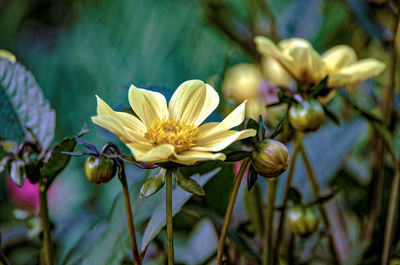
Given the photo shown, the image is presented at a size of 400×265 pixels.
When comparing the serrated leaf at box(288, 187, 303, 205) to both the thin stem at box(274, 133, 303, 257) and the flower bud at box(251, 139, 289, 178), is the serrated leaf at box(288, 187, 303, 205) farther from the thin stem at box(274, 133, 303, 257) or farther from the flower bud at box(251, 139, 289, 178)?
the flower bud at box(251, 139, 289, 178)

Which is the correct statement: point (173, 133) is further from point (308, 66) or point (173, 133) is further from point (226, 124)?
point (308, 66)

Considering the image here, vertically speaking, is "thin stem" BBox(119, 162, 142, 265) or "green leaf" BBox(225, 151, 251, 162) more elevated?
"green leaf" BBox(225, 151, 251, 162)

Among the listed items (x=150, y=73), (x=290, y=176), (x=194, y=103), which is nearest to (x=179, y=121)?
(x=194, y=103)

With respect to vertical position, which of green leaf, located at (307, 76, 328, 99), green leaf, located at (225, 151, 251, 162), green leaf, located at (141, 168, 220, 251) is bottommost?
green leaf, located at (141, 168, 220, 251)

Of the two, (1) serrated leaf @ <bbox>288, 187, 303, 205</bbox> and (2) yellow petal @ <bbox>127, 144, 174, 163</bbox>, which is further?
(1) serrated leaf @ <bbox>288, 187, 303, 205</bbox>

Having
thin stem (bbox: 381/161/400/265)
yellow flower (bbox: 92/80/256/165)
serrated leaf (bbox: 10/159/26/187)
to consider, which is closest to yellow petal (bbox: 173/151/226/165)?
yellow flower (bbox: 92/80/256/165)

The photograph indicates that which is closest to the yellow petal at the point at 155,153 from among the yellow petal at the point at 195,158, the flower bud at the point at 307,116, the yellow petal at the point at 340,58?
the yellow petal at the point at 195,158
